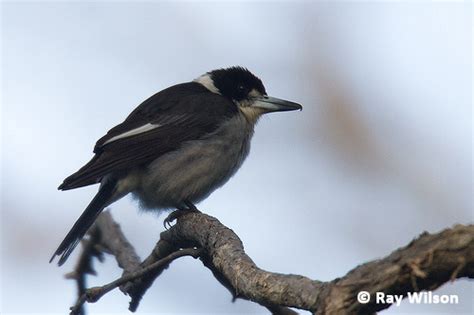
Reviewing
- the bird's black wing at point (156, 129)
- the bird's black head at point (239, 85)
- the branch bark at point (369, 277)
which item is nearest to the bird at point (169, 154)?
the bird's black wing at point (156, 129)

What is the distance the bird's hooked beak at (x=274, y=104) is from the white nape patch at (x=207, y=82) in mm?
319

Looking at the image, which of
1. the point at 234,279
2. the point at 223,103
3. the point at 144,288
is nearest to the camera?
the point at 234,279

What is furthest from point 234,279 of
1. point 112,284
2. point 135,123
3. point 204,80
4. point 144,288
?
point 204,80

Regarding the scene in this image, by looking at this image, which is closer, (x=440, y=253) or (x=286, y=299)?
(x=440, y=253)

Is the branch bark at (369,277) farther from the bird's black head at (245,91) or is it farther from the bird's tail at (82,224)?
the bird's black head at (245,91)

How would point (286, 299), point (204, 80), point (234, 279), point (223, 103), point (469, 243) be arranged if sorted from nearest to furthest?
point (469, 243) → point (286, 299) → point (234, 279) → point (223, 103) → point (204, 80)

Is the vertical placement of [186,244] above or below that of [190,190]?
below

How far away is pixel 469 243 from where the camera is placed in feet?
6.64

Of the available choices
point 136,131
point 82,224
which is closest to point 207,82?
point 136,131

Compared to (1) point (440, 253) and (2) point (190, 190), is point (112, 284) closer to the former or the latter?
(1) point (440, 253)

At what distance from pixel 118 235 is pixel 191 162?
75cm

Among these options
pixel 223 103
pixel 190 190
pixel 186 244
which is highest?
pixel 223 103

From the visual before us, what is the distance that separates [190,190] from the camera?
5.10m

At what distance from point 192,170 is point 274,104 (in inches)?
38.2
